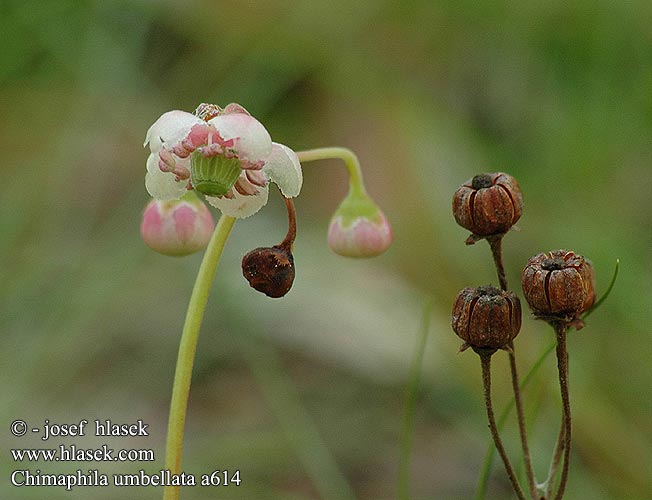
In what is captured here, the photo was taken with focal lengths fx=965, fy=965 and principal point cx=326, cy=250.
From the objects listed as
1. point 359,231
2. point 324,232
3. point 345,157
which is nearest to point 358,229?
point 359,231

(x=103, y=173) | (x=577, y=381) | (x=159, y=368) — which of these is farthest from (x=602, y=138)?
(x=103, y=173)

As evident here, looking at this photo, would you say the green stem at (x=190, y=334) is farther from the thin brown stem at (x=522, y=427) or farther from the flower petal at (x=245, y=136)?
the thin brown stem at (x=522, y=427)

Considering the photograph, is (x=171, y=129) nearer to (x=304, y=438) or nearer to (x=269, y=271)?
(x=269, y=271)

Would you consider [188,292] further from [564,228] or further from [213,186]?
[213,186]

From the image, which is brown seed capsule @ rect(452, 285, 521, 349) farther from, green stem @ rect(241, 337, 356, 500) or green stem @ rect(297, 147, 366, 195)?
green stem @ rect(241, 337, 356, 500)
